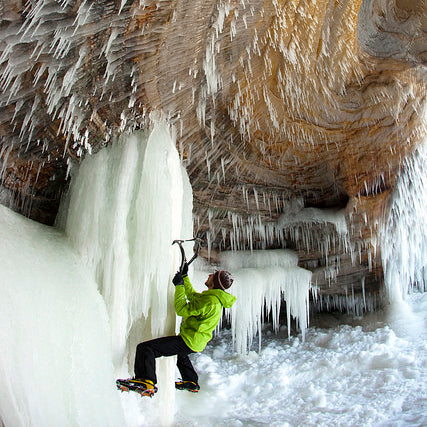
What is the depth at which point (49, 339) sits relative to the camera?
2.28 m

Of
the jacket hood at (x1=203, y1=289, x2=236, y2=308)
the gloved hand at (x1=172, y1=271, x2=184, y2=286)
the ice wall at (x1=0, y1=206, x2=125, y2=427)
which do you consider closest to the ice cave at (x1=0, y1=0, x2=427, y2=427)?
the ice wall at (x1=0, y1=206, x2=125, y2=427)

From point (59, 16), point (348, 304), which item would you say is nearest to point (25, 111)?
point (59, 16)

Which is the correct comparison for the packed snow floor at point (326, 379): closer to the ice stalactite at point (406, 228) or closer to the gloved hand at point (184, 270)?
the ice stalactite at point (406, 228)

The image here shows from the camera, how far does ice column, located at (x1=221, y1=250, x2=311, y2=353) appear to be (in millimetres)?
5234

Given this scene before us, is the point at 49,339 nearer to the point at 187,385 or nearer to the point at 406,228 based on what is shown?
the point at 187,385

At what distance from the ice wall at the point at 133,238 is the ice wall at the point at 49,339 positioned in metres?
0.17

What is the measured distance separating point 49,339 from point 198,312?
2.97ft

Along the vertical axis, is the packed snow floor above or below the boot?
below

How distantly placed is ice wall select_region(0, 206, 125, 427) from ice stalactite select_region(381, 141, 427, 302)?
3.50 meters

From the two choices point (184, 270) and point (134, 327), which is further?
point (134, 327)

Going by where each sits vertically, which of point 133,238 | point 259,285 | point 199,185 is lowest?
point 259,285

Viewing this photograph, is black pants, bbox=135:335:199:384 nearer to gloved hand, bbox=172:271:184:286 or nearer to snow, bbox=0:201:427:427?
snow, bbox=0:201:427:427

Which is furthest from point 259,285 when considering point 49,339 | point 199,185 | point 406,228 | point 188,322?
point 49,339

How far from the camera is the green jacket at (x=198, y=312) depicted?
2.79 metres
